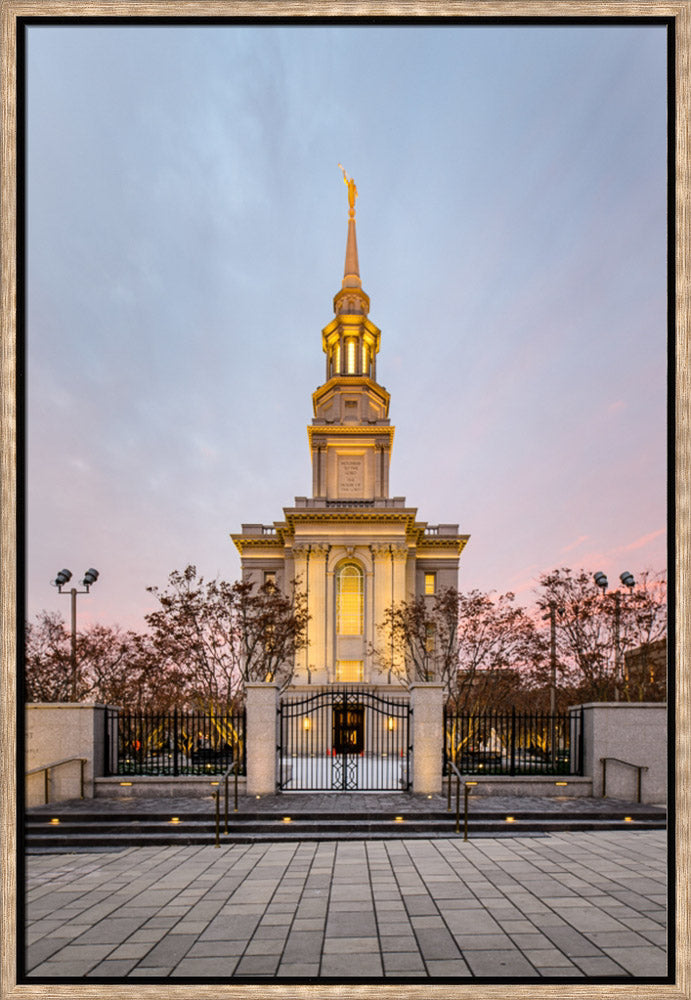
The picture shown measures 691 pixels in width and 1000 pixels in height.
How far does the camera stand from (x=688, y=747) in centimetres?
322

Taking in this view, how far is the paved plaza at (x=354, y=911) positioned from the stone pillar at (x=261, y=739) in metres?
3.64

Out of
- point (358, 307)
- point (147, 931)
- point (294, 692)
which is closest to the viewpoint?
point (147, 931)

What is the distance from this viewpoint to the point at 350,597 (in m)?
42.0

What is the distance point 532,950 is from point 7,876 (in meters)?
4.91

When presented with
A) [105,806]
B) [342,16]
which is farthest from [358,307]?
[342,16]

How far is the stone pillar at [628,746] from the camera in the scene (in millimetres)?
13789

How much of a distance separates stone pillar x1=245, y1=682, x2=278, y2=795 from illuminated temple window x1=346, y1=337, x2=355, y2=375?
37.8m

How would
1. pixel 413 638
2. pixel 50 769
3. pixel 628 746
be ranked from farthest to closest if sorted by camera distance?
1. pixel 413 638
2. pixel 628 746
3. pixel 50 769

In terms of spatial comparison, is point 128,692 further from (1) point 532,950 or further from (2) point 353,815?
(1) point 532,950

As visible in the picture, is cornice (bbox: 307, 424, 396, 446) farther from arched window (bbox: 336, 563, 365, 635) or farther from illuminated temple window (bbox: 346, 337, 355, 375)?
arched window (bbox: 336, 563, 365, 635)

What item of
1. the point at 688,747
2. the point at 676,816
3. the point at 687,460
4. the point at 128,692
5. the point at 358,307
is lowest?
the point at 128,692

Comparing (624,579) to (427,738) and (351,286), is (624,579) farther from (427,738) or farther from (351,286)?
(351,286)

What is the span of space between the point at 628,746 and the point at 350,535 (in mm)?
28266

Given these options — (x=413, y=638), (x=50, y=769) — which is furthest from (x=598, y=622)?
(x=50, y=769)
